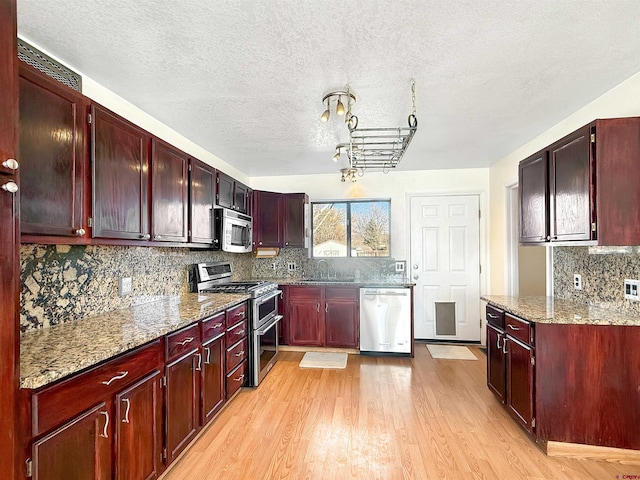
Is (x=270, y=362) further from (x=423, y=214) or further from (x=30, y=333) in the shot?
(x=423, y=214)

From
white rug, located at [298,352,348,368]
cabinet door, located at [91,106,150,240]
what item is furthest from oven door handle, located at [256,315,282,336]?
cabinet door, located at [91,106,150,240]

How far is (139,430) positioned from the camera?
1587 millimetres

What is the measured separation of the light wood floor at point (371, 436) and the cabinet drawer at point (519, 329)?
70 centimetres

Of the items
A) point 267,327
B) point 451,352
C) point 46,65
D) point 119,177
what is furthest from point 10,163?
point 451,352

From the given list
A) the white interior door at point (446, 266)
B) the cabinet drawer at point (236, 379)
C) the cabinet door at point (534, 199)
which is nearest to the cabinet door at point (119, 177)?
the cabinet drawer at point (236, 379)

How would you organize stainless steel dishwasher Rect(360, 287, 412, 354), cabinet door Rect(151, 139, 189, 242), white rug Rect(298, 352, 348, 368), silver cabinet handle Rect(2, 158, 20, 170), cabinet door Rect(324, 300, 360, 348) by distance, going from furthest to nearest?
cabinet door Rect(324, 300, 360, 348)
stainless steel dishwasher Rect(360, 287, 412, 354)
white rug Rect(298, 352, 348, 368)
cabinet door Rect(151, 139, 189, 242)
silver cabinet handle Rect(2, 158, 20, 170)

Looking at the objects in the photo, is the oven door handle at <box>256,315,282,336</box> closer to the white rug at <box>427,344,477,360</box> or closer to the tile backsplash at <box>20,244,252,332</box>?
the tile backsplash at <box>20,244,252,332</box>

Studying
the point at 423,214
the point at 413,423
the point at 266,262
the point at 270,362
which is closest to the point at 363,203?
the point at 423,214

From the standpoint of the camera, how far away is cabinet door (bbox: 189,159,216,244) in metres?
2.69

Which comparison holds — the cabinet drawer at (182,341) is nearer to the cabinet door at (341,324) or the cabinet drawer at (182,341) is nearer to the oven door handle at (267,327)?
the oven door handle at (267,327)

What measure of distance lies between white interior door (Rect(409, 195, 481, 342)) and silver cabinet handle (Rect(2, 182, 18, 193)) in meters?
4.17

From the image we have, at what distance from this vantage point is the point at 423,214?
14.8ft

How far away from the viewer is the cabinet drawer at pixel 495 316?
8.22 feet

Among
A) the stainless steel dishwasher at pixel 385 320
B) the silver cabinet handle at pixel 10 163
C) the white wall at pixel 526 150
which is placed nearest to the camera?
the silver cabinet handle at pixel 10 163
